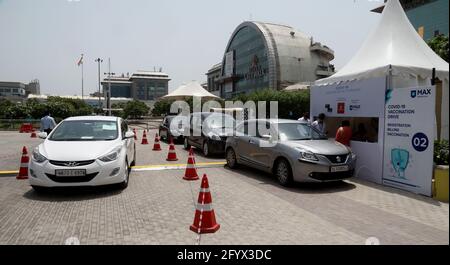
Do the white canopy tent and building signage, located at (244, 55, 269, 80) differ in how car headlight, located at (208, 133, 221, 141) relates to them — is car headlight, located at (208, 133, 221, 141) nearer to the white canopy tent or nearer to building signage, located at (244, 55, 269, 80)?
the white canopy tent

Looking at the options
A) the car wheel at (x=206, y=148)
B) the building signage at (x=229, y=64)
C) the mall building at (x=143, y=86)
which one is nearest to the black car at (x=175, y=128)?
the car wheel at (x=206, y=148)

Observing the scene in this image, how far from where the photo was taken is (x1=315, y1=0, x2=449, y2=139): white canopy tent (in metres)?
8.81

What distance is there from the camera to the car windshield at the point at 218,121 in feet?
41.7

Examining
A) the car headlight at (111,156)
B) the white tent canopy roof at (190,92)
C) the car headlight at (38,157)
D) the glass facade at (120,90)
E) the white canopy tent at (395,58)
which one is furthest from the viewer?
the glass facade at (120,90)

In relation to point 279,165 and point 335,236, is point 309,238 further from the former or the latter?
point 279,165

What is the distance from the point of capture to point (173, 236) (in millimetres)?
4449

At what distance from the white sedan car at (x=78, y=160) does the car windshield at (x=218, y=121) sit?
5.42 meters

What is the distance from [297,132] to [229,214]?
12.0ft

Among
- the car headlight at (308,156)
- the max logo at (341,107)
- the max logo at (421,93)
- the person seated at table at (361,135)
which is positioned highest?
the max logo at (421,93)

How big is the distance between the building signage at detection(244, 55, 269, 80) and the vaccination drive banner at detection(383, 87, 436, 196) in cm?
8174

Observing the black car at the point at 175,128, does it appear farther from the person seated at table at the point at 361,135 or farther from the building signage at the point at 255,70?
the building signage at the point at 255,70

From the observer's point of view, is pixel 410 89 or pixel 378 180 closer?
pixel 410 89

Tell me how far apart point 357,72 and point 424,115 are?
297cm
